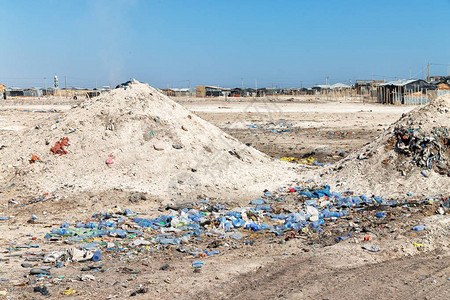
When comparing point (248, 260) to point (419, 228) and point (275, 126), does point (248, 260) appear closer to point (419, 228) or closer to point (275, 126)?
point (419, 228)

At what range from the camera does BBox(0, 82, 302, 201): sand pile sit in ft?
28.3

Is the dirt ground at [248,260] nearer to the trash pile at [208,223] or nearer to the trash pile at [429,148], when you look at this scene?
the trash pile at [208,223]

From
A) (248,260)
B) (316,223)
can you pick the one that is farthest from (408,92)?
(248,260)

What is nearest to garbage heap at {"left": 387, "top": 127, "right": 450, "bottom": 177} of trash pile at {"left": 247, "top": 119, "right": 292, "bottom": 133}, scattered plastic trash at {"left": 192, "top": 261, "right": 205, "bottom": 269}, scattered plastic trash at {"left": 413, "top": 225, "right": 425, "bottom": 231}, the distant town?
scattered plastic trash at {"left": 413, "top": 225, "right": 425, "bottom": 231}

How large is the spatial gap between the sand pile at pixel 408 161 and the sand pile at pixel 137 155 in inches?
62.5

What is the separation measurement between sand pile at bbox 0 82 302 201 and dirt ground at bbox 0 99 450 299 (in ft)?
1.70

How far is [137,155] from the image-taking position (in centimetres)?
906

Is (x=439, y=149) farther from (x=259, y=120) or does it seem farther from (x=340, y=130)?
(x=259, y=120)

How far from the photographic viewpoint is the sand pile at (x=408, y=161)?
8.13 m

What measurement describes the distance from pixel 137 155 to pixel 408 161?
5354mm

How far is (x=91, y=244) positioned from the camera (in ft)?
19.4

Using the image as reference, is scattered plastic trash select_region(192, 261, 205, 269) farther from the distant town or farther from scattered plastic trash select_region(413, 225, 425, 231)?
the distant town

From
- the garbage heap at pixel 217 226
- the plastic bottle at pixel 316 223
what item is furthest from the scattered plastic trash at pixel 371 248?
the plastic bottle at pixel 316 223

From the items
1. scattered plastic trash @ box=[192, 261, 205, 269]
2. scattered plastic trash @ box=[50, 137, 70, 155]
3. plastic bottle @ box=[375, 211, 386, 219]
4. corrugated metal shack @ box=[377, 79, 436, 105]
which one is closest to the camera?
scattered plastic trash @ box=[192, 261, 205, 269]
